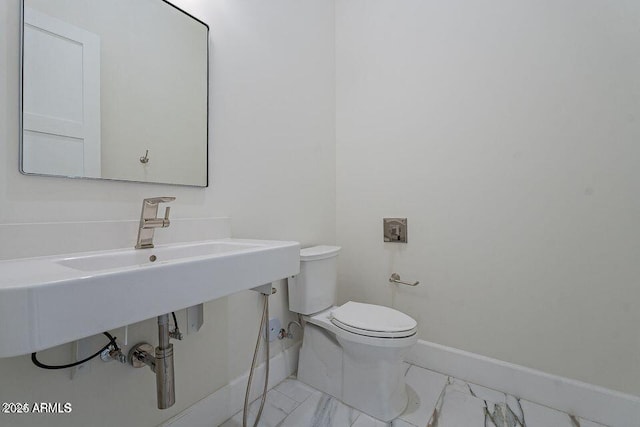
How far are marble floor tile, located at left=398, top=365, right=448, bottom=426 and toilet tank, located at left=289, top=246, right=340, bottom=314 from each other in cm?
60

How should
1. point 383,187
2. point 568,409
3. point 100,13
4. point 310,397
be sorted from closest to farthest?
1. point 100,13
2. point 568,409
3. point 310,397
4. point 383,187

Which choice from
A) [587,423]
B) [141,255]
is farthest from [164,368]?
[587,423]

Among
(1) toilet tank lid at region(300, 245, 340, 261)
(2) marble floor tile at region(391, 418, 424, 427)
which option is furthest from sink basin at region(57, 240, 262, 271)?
(2) marble floor tile at region(391, 418, 424, 427)

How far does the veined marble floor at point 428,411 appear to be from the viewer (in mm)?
1218

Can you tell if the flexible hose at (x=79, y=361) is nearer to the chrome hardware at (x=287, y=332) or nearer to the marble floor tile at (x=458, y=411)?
the chrome hardware at (x=287, y=332)

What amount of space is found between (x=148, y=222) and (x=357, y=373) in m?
1.11

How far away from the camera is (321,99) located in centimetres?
188

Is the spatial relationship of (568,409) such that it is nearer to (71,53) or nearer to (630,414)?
(630,414)

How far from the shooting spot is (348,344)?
1302 mm

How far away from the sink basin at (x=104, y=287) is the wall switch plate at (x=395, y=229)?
100 cm

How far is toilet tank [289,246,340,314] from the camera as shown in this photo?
1.48 meters

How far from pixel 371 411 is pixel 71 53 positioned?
175 centimetres

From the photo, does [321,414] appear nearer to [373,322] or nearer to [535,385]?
[373,322]

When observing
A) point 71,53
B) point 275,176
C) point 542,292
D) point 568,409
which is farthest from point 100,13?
point 568,409
